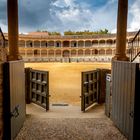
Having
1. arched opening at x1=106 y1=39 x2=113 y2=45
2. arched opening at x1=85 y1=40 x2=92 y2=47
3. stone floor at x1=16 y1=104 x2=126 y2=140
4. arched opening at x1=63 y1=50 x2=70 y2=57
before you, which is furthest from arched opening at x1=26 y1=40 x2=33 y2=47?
A: stone floor at x1=16 y1=104 x2=126 y2=140

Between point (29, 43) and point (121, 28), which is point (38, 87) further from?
point (29, 43)

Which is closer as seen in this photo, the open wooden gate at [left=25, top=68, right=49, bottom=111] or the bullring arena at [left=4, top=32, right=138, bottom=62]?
the open wooden gate at [left=25, top=68, right=49, bottom=111]

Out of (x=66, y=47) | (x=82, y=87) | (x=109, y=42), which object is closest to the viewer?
(x=82, y=87)

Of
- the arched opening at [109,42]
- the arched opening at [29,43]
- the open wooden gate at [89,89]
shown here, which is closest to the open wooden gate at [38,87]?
the open wooden gate at [89,89]

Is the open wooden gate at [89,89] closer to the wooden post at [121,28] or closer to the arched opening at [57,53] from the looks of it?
the wooden post at [121,28]

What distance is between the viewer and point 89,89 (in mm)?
8078

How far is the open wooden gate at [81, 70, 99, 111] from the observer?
7707 mm

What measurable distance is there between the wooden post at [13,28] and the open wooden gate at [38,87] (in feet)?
3.85

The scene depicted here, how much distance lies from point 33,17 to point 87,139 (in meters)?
135

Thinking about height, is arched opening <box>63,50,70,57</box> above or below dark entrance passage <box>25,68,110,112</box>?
above

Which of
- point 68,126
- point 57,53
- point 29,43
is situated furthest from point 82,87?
point 57,53

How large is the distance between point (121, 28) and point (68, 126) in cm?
368

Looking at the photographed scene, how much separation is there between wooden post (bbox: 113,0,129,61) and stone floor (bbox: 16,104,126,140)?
217 centimetres

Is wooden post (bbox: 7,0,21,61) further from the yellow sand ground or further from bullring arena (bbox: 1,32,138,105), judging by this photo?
bullring arena (bbox: 1,32,138,105)
